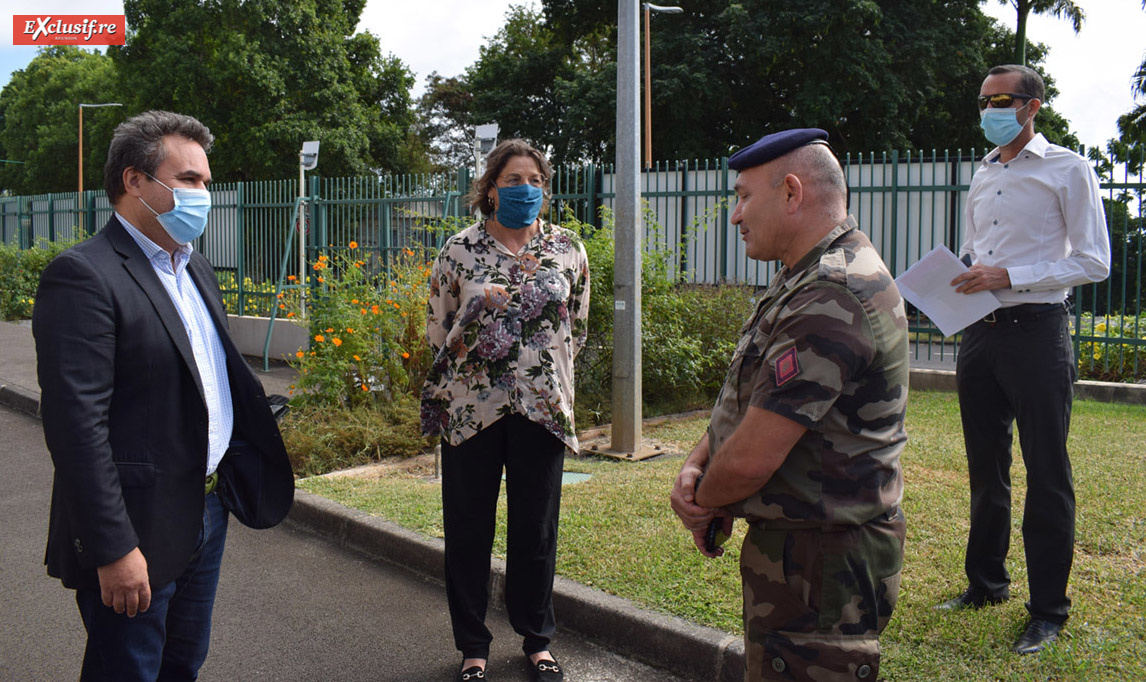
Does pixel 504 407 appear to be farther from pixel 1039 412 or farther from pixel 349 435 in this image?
pixel 349 435

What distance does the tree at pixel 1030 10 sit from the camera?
29188 mm

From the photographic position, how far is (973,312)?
11.7 feet

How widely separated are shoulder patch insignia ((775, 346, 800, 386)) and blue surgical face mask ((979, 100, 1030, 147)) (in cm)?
218

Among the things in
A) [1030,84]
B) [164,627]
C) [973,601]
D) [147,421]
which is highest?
[1030,84]

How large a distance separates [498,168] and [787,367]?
203cm

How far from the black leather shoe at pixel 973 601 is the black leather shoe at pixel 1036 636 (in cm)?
28

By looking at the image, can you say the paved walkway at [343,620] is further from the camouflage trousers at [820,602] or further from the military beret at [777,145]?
the military beret at [777,145]

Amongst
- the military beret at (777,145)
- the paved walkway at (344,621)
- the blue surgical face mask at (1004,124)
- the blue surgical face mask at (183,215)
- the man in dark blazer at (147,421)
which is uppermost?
the blue surgical face mask at (1004,124)

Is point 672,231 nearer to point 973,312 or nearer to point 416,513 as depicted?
point 416,513

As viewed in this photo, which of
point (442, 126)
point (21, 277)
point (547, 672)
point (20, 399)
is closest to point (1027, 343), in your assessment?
point (547, 672)

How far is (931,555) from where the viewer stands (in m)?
4.35

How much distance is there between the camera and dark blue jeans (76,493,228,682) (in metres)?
2.31

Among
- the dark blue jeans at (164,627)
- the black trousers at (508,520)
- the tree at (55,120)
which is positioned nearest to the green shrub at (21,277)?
the black trousers at (508,520)

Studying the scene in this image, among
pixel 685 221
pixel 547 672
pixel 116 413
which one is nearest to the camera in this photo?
A: pixel 116 413
